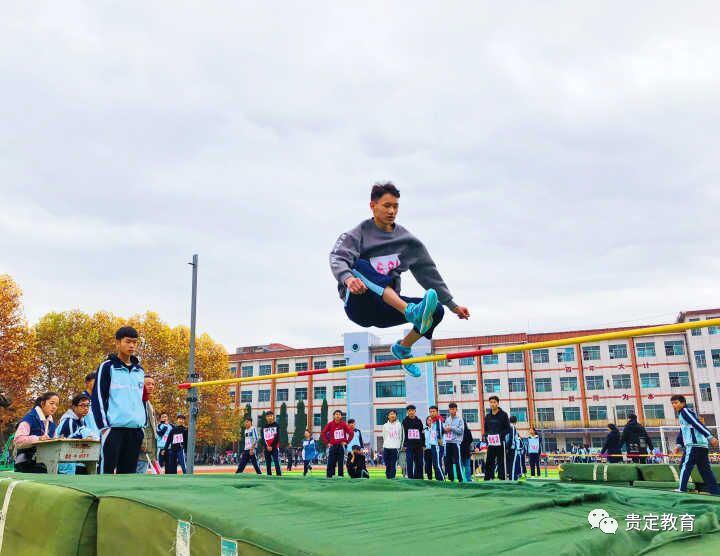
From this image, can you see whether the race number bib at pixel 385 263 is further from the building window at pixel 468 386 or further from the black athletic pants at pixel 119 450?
the building window at pixel 468 386

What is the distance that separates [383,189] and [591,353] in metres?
41.8

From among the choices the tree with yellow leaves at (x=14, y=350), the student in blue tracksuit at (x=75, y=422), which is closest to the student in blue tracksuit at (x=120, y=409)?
the student in blue tracksuit at (x=75, y=422)

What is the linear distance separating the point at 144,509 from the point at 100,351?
95.5 feet

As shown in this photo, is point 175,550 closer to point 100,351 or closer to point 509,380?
point 100,351

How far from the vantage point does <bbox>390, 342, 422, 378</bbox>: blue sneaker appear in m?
5.83

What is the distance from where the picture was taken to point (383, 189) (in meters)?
5.75

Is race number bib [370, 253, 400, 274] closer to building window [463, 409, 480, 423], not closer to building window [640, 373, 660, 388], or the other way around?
building window [463, 409, 480, 423]

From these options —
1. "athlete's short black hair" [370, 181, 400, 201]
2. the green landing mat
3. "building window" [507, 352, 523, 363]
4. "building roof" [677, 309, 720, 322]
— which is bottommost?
Result: the green landing mat

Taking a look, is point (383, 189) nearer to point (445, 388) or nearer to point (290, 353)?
point (290, 353)

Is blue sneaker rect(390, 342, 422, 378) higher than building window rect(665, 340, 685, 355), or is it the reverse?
building window rect(665, 340, 685, 355)

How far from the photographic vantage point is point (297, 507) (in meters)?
2.07

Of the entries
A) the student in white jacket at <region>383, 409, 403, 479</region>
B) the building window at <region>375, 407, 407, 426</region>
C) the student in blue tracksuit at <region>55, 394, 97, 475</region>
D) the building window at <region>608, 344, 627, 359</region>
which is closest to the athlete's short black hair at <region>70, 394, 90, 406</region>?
the student in blue tracksuit at <region>55, 394, 97, 475</region>

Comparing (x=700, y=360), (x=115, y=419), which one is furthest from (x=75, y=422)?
(x=700, y=360)

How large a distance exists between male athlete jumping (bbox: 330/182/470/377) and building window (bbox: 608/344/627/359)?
41009 mm
